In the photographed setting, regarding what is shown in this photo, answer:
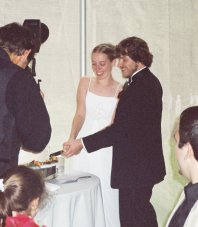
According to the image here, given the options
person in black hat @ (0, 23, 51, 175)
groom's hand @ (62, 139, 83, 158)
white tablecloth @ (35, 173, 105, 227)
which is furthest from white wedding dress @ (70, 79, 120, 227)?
person in black hat @ (0, 23, 51, 175)

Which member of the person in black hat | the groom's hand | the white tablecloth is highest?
the person in black hat

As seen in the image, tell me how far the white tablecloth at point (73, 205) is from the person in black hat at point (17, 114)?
0.32 meters

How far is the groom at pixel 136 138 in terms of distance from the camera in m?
2.56

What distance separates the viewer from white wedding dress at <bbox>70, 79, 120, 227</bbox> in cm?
311

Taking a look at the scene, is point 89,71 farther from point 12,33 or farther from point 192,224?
point 192,224

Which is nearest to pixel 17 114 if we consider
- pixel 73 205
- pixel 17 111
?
pixel 17 111

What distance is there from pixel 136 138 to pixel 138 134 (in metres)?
0.03

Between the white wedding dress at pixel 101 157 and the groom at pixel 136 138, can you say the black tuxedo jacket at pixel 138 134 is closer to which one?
the groom at pixel 136 138

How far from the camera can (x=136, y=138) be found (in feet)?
8.49

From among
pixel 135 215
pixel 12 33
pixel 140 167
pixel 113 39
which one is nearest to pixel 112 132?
pixel 140 167

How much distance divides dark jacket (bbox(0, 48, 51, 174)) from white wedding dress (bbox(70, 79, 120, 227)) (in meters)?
1.31

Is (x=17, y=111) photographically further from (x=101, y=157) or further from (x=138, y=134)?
(x=101, y=157)

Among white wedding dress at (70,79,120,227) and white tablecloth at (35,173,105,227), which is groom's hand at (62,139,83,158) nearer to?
white tablecloth at (35,173,105,227)

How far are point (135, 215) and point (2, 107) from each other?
3.66ft
